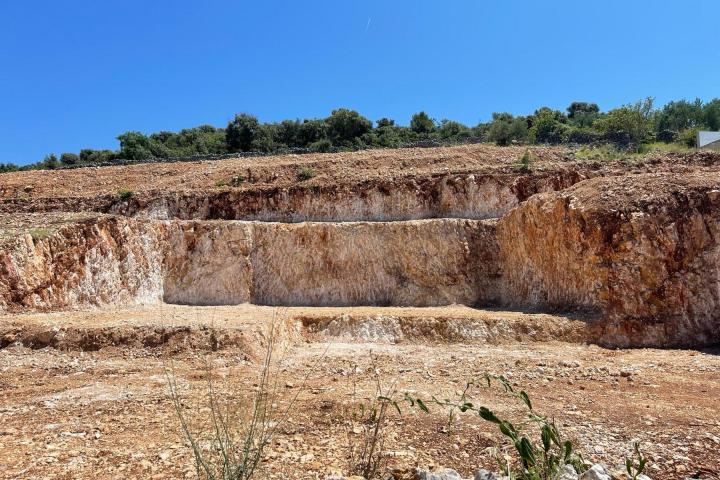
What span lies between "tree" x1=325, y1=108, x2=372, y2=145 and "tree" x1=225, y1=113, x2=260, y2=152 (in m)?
7.90

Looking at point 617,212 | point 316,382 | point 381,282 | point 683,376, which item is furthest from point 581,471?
point 381,282

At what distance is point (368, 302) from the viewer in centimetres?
1897

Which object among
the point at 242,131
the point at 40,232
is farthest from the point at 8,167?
the point at 40,232

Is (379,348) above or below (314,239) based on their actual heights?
below

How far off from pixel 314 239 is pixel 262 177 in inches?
330

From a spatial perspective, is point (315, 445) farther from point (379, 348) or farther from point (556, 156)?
point (556, 156)

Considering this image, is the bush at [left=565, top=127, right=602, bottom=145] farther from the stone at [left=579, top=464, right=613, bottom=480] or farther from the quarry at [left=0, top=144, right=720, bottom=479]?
the stone at [left=579, top=464, right=613, bottom=480]

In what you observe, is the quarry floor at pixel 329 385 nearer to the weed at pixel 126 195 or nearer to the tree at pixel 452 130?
the weed at pixel 126 195

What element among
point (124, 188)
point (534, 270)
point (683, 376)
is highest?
point (124, 188)

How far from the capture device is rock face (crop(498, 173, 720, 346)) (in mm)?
12711

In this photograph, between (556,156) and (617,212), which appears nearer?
(617,212)

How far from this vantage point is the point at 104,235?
55.8ft

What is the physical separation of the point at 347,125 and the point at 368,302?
31.5 meters

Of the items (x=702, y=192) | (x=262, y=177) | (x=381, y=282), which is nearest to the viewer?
(x=702, y=192)
